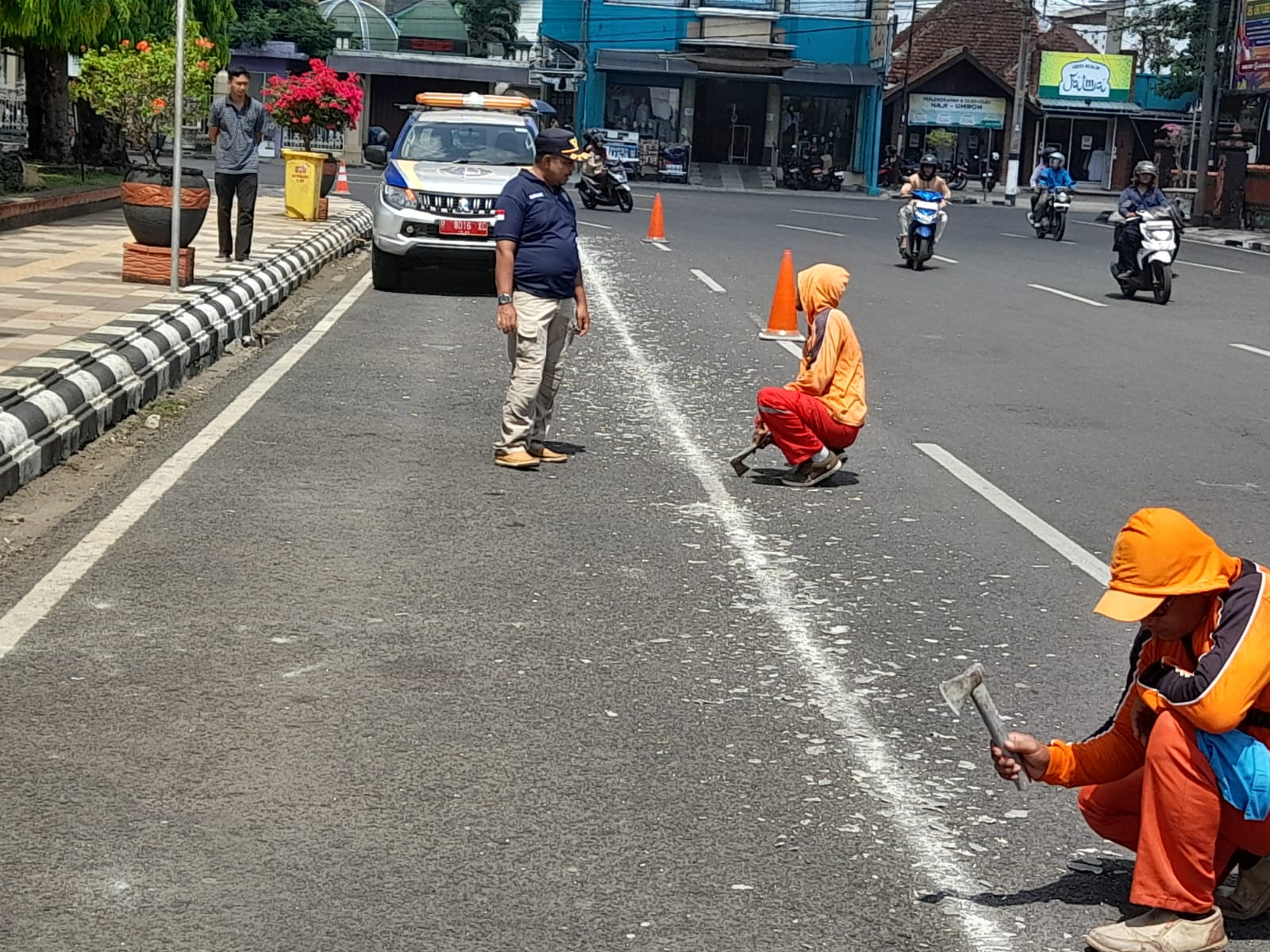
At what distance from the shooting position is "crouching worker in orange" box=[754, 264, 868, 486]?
8.84m

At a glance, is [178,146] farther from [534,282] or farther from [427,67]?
[427,67]

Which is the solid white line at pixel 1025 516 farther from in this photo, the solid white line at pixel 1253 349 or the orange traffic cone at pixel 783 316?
the solid white line at pixel 1253 349

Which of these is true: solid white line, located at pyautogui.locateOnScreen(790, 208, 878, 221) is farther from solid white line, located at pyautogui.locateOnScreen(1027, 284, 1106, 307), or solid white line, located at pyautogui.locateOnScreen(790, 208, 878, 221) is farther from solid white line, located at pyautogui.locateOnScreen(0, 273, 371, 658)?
solid white line, located at pyautogui.locateOnScreen(0, 273, 371, 658)

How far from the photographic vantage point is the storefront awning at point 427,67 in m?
62.5

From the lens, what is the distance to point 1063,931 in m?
3.91

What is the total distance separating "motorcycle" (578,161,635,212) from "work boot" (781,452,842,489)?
84.7ft

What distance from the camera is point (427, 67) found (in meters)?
63.3

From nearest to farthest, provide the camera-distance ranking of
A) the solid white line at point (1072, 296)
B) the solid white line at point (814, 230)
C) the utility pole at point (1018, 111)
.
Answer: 1. the solid white line at point (1072, 296)
2. the solid white line at point (814, 230)
3. the utility pole at point (1018, 111)

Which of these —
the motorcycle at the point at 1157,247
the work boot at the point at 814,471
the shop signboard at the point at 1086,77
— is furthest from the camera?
the shop signboard at the point at 1086,77

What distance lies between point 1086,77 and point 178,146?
60.9m

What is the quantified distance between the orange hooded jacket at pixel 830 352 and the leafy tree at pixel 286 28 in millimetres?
57291

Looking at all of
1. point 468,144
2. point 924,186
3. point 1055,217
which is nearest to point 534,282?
point 468,144

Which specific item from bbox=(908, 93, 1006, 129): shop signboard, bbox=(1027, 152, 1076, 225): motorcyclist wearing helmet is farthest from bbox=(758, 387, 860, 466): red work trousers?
bbox=(908, 93, 1006, 129): shop signboard

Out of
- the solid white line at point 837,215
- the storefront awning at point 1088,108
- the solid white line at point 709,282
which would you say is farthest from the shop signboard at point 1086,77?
the solid white line at point 709,282
